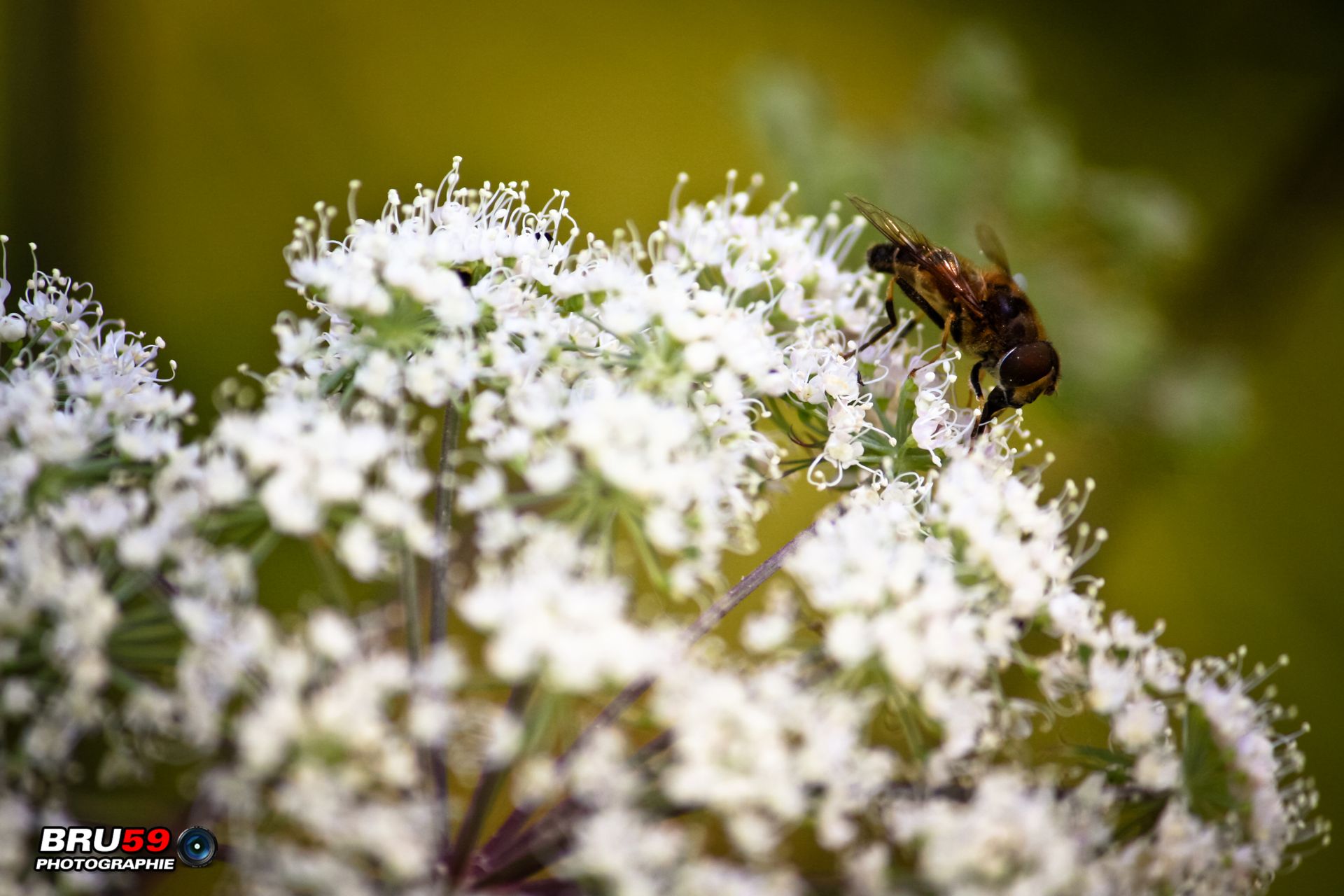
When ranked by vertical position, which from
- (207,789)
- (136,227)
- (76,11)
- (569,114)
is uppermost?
(76,11)

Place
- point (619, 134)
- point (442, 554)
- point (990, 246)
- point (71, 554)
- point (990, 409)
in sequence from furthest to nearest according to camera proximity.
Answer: point (619, 134), point (990, 246), point (990, 409), point (442, 554), point (71, 554)

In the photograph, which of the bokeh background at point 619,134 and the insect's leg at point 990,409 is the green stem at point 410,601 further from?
the bokeh background at point 619,134

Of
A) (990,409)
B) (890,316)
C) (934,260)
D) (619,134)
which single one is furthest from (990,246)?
(619,134)

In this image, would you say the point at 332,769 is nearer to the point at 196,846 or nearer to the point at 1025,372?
the point at 196,846

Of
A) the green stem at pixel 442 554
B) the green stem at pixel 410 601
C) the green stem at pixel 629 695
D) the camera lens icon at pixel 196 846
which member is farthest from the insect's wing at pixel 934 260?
the camera lens icon at pixel 196 846

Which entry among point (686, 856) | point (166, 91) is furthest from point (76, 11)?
point (686, 856)

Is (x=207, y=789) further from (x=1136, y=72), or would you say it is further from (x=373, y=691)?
(x=1136, y=72)
